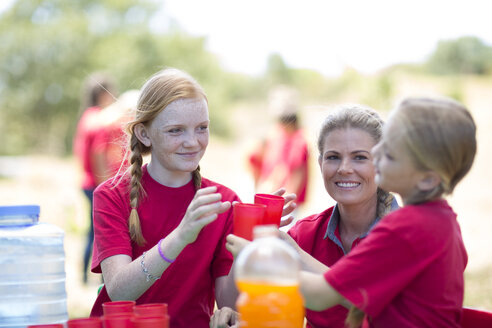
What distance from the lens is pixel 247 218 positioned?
80.1 inches

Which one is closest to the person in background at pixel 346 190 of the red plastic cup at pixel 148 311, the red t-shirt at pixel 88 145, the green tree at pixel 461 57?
the red plastic cup at pixel 148 311

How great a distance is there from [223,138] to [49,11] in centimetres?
2381

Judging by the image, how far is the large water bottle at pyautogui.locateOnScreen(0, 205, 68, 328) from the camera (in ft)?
7.60

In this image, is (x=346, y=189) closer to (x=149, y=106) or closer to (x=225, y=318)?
(x=225, y=318)

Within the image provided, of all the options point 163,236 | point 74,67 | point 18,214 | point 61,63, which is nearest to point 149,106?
point 163,236

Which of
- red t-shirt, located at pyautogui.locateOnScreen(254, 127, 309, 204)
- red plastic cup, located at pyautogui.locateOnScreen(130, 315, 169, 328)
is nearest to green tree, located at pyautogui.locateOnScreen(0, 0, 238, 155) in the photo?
red t-shirt, located at pyautogui.locateOnScreen(254, 127, 309, 204)

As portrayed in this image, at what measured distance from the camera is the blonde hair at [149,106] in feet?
8.58

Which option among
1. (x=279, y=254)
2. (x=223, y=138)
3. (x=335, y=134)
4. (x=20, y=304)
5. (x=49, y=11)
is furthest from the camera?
(x=49, y=11)

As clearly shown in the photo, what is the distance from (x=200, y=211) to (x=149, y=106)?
82 cm

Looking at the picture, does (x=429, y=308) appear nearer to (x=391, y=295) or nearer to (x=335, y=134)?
(x=391, y=295)

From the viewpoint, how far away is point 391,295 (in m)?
1.78

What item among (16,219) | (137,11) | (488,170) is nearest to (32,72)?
(137,11)

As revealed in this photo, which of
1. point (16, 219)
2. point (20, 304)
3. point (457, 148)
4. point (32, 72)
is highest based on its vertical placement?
point (32, 72)

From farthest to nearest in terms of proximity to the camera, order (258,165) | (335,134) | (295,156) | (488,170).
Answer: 1. (488,170)
2. (258,165)
3. (295,156)
4. (335,134)
